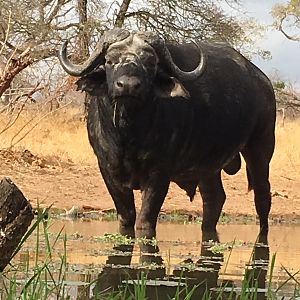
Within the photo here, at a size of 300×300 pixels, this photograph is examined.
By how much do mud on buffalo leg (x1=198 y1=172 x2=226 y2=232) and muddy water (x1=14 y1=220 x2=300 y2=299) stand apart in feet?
0.61

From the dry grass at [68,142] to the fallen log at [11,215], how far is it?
13.4 meters

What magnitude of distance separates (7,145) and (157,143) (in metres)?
11.0

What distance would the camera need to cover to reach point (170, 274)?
5.49m

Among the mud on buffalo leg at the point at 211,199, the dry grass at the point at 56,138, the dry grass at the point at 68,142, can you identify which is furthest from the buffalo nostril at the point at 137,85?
the dry grass at the point at 56,138

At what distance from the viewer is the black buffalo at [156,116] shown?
7035 millimetres

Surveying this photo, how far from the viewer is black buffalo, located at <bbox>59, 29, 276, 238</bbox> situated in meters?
7.04

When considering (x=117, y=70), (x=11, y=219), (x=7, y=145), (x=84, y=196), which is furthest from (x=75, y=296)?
(x=7, y=145)

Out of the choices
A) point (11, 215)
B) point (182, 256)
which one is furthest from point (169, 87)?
point (11, 215)

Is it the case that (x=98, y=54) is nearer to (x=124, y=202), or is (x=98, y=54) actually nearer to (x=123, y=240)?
(x=124, y=202)

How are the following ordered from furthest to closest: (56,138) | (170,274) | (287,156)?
(56,138)
(287,156)
(170,274)

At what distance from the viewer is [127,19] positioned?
82.6 feet

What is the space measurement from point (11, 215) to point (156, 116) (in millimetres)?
4073

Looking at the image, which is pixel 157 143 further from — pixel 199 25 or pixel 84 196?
pixel 199 25

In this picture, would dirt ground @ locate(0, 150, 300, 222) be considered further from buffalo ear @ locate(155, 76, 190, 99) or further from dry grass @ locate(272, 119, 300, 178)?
buffalo ear @ locate(155, 76, 190, 99)
